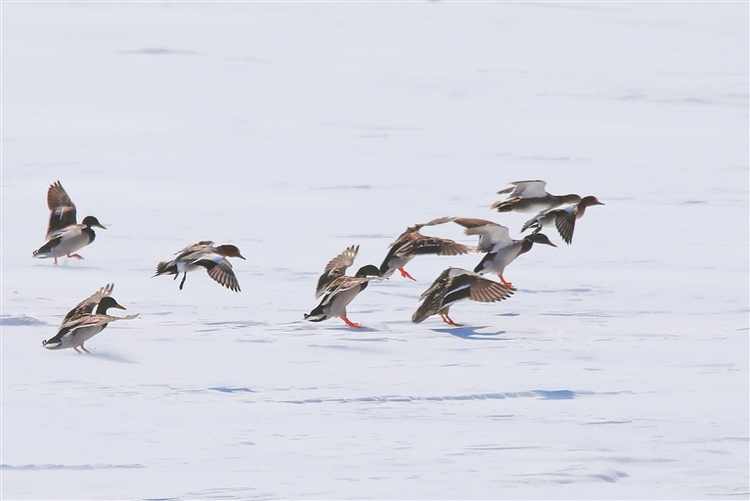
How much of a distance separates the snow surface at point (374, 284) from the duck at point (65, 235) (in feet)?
0.60

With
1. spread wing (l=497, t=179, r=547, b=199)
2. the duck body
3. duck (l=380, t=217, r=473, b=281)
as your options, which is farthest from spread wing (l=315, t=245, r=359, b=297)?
spread wing (l=497, t=179, r=547, b=199)

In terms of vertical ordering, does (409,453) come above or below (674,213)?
below

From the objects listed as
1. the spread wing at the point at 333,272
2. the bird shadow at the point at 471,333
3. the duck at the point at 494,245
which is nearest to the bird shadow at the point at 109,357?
the spread wing at the point at 333,272

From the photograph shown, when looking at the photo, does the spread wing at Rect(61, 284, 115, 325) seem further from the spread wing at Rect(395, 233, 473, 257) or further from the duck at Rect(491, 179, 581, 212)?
the duck at Rect(491, 179, 581, 212)

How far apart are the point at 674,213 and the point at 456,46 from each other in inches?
408

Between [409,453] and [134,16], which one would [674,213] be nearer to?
[409,453]

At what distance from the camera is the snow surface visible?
450 centimetres

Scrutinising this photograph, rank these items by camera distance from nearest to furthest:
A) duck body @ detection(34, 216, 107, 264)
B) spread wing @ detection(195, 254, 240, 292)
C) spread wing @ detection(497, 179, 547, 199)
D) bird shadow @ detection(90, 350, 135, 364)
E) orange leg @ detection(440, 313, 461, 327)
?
bird shadow @ detection(90, 350, 135, 364), orange leg @ detection(440, 313, 461, 327), spread wing @ detection(195, 254, 240, 292), duck body @ detection(34, 216, 107, 264), spread wing @ detection(497, 179, 547, 199)

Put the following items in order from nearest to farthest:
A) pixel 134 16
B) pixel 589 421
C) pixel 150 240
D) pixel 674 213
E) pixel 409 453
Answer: pixel 409 453 → pixel 589 421 → pixel 150 240 → pixel 674 213 → pixel 134 16

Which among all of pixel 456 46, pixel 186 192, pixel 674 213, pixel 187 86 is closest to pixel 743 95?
pixel 456 46

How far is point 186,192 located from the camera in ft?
33.6

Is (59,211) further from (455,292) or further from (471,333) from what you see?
(471,333)

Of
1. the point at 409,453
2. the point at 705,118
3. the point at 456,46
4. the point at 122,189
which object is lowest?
the point at 409,453

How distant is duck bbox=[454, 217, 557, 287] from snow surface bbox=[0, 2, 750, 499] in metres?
0.25
